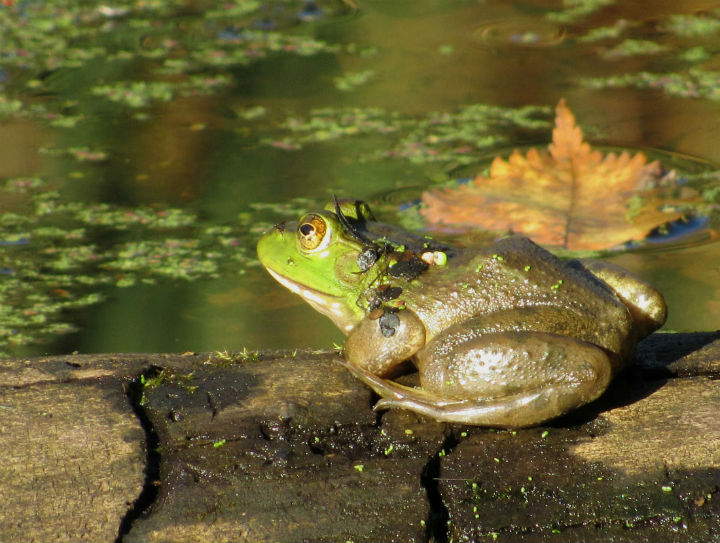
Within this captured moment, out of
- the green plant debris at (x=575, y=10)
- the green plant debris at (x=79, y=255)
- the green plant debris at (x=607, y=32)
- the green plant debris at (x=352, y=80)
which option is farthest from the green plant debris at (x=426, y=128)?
the green plant debris at (x=575, y=10)

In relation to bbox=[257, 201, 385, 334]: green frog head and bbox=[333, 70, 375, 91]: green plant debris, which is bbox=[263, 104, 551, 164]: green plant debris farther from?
bbox=[257, 201, 385, 334]: green frog head

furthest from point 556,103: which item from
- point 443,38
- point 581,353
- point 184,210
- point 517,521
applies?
point 517,521

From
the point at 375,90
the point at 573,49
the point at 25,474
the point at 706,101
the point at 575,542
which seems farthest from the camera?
the point at 573,49

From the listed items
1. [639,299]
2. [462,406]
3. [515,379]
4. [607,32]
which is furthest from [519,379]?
[607,32]

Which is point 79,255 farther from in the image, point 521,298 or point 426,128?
point 521,298

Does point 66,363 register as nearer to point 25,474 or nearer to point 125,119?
point 25,474
